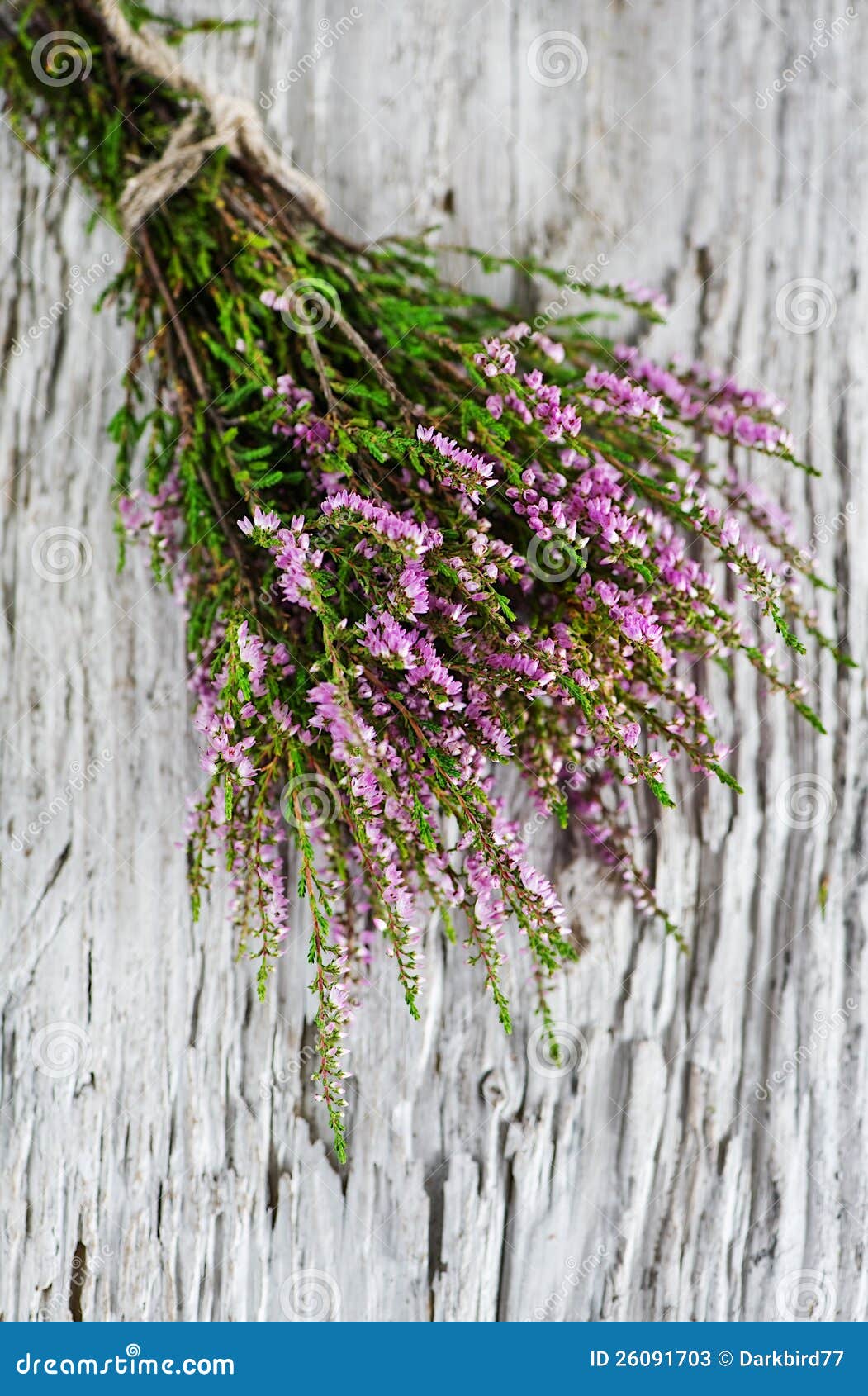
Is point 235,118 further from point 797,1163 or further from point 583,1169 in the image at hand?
point 797,1163

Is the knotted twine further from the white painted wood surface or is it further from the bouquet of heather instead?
the white painted wood surface

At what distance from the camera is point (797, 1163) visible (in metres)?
A: 1.55

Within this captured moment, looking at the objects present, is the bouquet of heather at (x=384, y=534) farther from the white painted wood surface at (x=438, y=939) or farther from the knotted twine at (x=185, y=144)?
the white painted wood surface at (x=438, y=939)

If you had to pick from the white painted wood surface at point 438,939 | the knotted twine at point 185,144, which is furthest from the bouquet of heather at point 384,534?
the white painted wood surface at point 438,939

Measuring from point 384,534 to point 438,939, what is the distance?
0.79m

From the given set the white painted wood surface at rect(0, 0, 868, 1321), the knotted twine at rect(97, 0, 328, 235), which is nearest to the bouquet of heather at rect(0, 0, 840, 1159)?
the knotted twine at rect(97, 0, 328, 235)

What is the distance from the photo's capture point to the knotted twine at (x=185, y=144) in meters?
1.40

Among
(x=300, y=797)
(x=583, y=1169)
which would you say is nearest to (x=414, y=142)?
(x=300, y=797)

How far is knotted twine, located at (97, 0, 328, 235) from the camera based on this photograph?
1396 mm

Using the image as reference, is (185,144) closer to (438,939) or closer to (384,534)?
(384,534)

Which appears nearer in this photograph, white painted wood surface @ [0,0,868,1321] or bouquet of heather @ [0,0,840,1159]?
bouquet of heather @ [0,0,840,1159]

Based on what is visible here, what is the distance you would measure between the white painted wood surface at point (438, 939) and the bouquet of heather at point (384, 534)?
11 centimetres

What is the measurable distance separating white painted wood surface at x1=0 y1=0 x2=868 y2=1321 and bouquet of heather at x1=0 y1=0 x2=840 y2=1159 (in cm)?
11

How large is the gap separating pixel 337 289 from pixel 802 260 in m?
0.90
